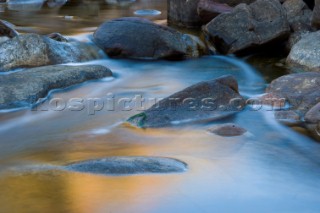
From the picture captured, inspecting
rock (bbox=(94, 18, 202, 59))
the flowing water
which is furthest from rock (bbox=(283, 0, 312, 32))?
the flowing water

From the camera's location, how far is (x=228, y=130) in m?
5.89

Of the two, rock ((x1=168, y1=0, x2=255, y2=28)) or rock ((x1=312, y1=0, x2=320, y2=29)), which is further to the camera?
rock ((x1=168, y1=0, x2=255, y2=28))

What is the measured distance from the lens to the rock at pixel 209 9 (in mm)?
11961

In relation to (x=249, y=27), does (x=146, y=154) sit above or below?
below

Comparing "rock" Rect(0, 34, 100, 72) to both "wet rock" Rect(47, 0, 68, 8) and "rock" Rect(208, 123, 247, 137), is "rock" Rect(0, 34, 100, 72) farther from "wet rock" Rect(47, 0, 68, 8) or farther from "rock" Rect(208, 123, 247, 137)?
"wet rock" Rect(47, 0, 68, 8)

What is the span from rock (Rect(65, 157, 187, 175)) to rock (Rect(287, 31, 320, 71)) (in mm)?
4761

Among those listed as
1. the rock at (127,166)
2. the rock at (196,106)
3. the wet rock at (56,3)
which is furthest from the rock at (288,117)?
the wet rock at (56,3)

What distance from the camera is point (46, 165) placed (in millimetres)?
4965

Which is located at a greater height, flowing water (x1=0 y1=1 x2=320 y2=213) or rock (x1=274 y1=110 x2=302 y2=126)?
rock (x1=274 y1=110 x2=302 y2=126)

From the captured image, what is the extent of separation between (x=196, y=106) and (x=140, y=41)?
3628 millimetres

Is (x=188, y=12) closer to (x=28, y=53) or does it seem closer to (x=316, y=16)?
(x=316, y=16)

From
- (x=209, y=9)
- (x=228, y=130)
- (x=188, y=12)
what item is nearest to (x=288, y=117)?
(x=228, y=130)

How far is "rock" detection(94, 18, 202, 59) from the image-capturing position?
974 centimetres

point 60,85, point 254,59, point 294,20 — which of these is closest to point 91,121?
point 60,85
